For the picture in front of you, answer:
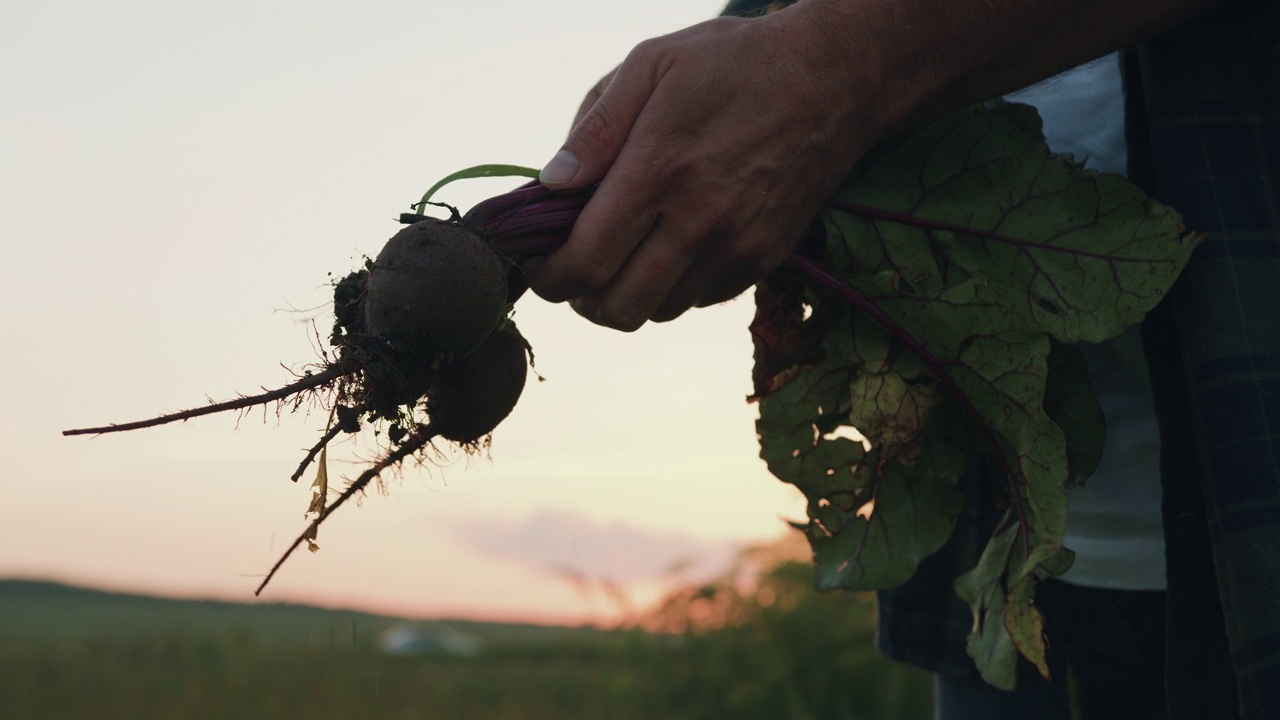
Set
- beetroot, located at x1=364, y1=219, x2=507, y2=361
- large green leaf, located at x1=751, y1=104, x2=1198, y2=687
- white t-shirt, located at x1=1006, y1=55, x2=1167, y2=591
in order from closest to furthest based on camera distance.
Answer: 1. beetroot, located at x1=364, y1=219, x2=507, y2=361
2. large green leaf, located at x1=751, y1=104, x2=1198, y2=687
3. white t-shirt, located at x1=1006, y1=55, x2=1167, y2=591

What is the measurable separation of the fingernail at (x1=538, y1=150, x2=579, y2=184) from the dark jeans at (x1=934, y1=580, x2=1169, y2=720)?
117 cm

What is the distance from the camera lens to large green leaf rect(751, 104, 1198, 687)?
1.57 metres

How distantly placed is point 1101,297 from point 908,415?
35 centimetres

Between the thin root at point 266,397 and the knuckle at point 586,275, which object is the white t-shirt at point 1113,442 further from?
the thin root at point 266,397

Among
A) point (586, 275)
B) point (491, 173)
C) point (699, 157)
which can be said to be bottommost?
point (586, 275)

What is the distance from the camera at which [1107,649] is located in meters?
1.80

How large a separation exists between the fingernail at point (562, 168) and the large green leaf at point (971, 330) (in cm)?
45

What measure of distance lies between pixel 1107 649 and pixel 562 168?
1.28 m

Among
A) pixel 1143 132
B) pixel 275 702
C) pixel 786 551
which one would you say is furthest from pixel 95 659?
pixel 1143 132

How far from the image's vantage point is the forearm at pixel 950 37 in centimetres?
140

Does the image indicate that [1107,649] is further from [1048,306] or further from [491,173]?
[491,173]

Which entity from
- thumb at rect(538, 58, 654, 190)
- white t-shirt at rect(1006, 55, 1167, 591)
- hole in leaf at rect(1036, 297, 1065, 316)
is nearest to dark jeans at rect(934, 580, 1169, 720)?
white t-shirt at rect(1006, 55, 1167, 591)

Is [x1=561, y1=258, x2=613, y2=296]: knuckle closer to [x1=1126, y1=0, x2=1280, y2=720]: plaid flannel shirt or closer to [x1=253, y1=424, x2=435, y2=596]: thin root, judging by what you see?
[x1=253, y1=424, x2=435, y2=596]: thin root

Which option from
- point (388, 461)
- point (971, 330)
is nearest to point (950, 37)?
point (971, 330)
